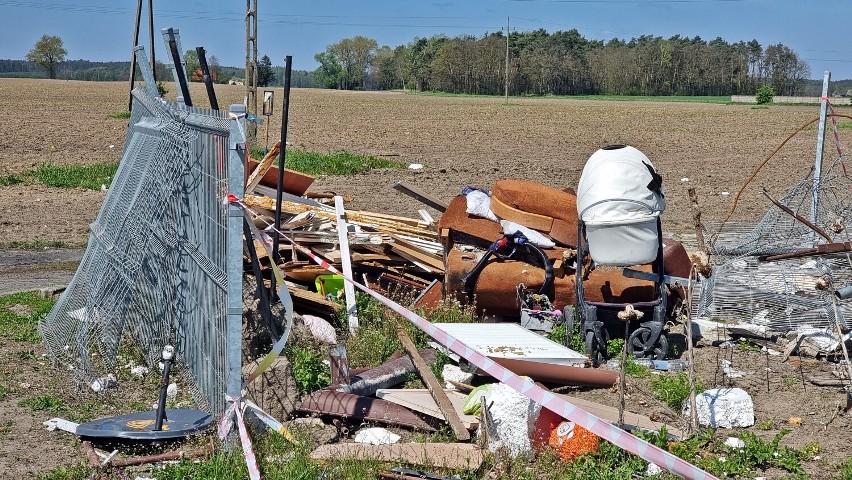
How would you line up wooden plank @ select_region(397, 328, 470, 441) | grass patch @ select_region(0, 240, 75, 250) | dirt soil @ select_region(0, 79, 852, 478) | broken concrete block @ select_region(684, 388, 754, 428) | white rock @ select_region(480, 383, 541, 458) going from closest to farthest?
1. white rock @ select_region(480, 383, 541, 458)
2. wooden plank @ select_region(397, 328, 470, 441)
3. broken concrete block @ select_region(684, 388, 754, 428)
4. dirt soil @ select_region(0, 79, 852, 478)
5. grass patch @ select_region(0, 240, 75, 250)

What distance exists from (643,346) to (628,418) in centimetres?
172

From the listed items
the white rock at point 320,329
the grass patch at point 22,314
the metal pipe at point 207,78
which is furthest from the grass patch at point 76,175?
the metal pipe at point 207,78

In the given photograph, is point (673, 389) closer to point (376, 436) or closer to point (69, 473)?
point (376, 436)

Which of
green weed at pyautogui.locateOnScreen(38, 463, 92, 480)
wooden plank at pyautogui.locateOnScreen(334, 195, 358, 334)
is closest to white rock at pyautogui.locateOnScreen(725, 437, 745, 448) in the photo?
wooden plank at pyautogui.locateOnScreen(334, 195, 358, 334)

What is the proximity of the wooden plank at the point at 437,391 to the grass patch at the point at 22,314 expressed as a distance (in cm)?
333

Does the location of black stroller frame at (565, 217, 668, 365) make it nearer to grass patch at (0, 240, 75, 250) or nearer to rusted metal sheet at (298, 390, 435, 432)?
rusted metal sheet at (298, 390, 435, 432)

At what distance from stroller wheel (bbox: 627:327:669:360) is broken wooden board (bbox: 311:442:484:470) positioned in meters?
2.56

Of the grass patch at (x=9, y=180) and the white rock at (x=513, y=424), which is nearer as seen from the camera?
the white rock at (x=513, y=424)

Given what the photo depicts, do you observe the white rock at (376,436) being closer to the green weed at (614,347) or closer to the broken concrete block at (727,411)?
the broken concrete block at (727,411)

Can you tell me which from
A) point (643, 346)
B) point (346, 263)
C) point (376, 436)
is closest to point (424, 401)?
point (376, 436)

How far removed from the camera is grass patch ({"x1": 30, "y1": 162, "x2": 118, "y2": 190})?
17.6m

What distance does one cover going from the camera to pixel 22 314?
914 cm

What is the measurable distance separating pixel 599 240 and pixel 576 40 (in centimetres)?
19472

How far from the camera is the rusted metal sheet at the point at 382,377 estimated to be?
22.0ft
